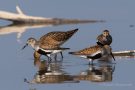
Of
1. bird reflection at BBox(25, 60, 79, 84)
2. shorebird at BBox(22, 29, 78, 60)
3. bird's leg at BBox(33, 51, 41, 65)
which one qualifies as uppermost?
shorebird at BBox(22, 29, 78, 60)

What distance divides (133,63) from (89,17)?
10.3m

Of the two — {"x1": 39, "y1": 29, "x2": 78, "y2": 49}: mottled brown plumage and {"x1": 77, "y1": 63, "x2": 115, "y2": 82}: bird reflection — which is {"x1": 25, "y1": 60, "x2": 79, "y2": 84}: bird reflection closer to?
{"x1": 77, "y1": 63, "x2": 115, "y2": 82}: bird reflection

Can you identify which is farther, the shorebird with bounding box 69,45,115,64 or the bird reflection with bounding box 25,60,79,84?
the shorebird with bounding box 69,45,115,64

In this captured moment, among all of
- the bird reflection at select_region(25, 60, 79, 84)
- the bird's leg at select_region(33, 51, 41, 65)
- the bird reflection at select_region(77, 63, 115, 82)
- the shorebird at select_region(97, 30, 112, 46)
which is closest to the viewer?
the bird reflection at select_region(25, 60, 79, 84)

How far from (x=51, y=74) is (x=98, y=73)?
932 mm

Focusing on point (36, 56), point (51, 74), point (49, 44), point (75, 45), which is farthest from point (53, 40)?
point (51, 74)

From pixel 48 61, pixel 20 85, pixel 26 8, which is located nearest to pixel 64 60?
pixel 48 61

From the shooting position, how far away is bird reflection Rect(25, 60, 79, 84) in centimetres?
1355

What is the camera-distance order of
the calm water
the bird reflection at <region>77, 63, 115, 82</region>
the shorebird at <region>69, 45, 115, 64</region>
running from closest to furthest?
the calm water < the bird reflection at <region>77, 63, 115, 82</region> < the shorebird at <region>69, 45, 115, 64</region>

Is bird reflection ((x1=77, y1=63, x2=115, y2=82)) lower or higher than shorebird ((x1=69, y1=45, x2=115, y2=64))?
lower

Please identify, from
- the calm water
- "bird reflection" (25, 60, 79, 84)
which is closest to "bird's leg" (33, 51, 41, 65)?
the calm water

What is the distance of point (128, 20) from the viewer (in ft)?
80.9

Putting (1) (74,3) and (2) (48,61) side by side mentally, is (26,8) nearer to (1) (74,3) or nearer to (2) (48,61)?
(1) (74,3)

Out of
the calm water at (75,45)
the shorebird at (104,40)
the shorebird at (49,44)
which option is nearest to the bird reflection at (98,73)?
the calm water at (75,45)
